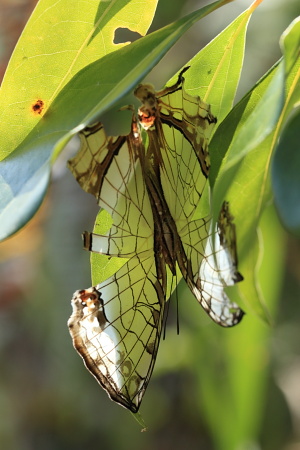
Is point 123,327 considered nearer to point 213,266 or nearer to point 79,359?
point 213,266

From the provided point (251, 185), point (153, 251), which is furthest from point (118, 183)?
point (251, 185)

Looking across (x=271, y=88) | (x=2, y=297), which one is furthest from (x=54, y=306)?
(x=271, y=88)

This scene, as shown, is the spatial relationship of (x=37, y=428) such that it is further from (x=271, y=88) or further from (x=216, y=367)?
(x=271, y=88)

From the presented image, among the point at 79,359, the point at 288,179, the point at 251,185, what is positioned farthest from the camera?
the point at 79,359

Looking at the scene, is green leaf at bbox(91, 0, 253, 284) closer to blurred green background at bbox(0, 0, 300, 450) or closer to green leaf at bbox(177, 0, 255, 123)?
green leaf at bbox(177, 0, 255, 123)

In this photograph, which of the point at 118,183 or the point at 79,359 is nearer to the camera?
the point at 118,183

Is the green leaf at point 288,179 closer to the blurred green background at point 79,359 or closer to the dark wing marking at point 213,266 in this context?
the dark wing marking at point 213,266

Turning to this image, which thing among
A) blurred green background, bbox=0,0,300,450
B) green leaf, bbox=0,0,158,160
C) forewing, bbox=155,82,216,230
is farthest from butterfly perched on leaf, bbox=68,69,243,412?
blurred green background, bbox=0,0,300,450
